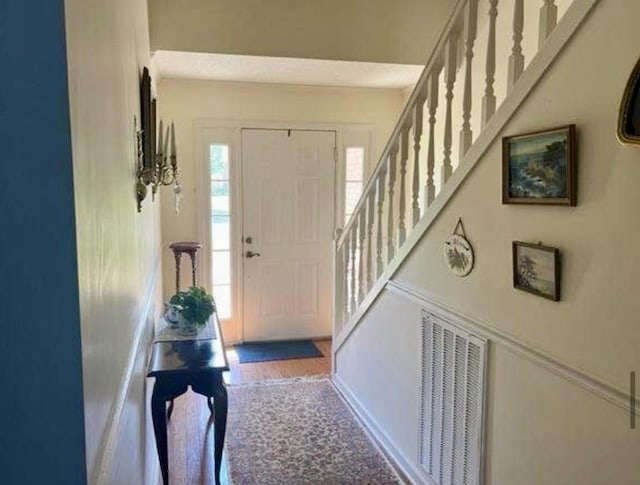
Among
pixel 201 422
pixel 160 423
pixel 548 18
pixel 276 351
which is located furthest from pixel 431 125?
pixel 276 351

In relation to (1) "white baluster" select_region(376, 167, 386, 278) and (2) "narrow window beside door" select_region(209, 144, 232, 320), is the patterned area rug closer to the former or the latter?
(1) "white baluster" select_region(376, 167, 386, 278)

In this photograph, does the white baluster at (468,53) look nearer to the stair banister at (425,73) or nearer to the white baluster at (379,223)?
the stair banister at (425,73)

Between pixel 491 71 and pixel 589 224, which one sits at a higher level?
pixel 491 71

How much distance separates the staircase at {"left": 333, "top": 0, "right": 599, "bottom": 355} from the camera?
1.65 meters

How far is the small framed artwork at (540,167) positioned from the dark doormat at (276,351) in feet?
10.0

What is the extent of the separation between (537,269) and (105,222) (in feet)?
3.99

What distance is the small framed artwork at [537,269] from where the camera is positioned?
4.93 feet

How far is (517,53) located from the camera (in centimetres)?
171

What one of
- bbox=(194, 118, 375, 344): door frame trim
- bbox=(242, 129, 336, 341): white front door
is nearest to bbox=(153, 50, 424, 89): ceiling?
bbox=(194, 118, 375, 344): door frame trim

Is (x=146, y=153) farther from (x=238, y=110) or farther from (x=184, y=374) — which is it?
(x=238, y=110)

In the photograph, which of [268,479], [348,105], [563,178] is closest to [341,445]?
[268,479]

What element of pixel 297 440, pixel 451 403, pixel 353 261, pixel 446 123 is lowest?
pixel 297 440

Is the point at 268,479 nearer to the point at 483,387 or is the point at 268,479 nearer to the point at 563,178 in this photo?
the point at 483,387

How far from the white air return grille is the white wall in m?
0.08
